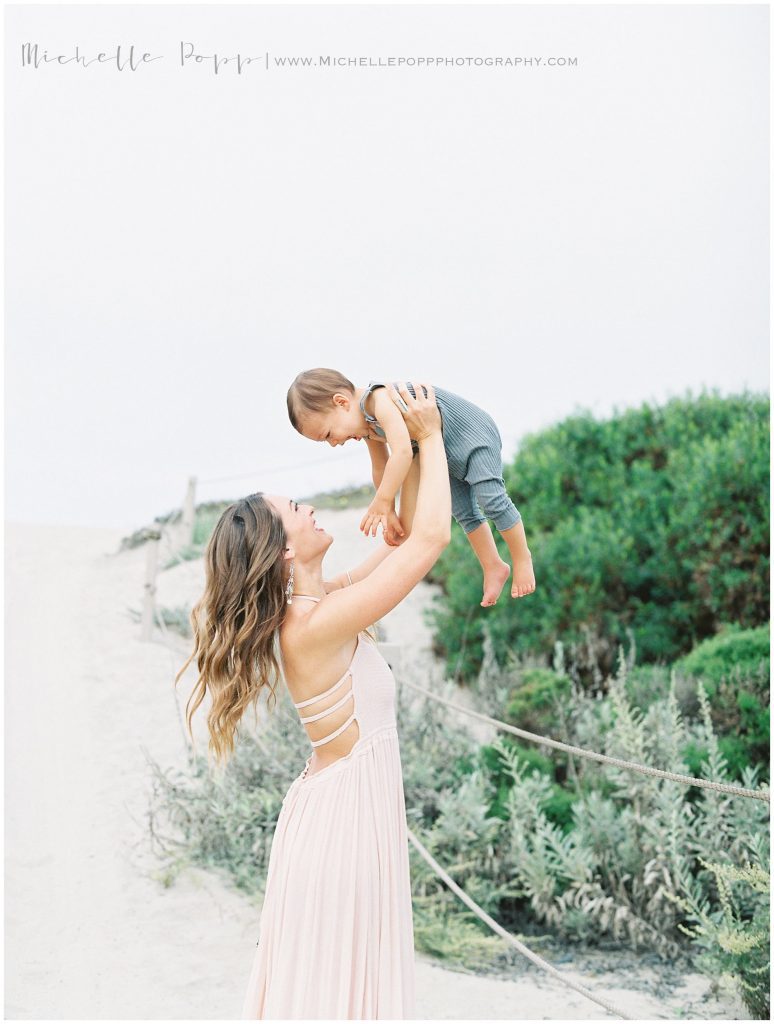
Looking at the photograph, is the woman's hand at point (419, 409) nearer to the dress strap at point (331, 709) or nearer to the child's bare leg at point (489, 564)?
the child's bare leg at point (489, 564)

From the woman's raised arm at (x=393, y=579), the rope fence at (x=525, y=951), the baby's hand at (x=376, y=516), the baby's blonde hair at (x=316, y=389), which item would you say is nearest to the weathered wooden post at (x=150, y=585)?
the rope fence at (x=525, y=951)

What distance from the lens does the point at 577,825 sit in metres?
4.42

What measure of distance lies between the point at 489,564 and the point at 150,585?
475 centimetres

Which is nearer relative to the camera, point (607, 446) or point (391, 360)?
point (607, 446)

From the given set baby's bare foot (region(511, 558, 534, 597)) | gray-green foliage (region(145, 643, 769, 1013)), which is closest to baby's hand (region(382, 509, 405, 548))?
baby's bare foot (region(511, 558, 534, 597))

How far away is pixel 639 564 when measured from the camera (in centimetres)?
667

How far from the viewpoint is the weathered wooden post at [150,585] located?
6598 mm

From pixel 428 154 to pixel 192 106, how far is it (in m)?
1.77

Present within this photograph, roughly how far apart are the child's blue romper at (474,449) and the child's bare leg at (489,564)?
1.8 inches

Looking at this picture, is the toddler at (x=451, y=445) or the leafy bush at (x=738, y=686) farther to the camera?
the leafy bush at (x=738, y=686)

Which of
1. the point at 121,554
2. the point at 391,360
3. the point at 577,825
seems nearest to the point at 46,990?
the point at 577,825

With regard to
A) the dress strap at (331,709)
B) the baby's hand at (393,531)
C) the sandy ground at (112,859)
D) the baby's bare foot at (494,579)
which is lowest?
the sandy ground at (112,859)

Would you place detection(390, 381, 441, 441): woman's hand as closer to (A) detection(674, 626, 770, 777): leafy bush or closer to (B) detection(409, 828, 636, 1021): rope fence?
(B) detection(409, 828, 636, 1021): rope fence

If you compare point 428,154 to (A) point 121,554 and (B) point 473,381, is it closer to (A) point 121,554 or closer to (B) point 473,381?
(B) point 473,381
